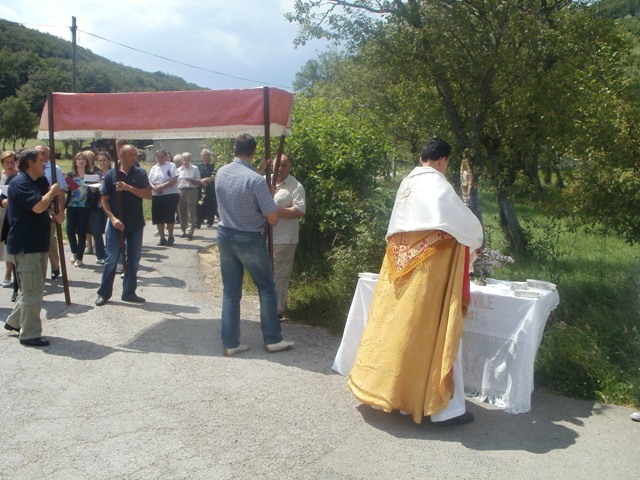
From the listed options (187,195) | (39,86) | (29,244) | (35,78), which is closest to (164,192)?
(187,195)

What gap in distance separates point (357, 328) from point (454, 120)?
14.7 ft

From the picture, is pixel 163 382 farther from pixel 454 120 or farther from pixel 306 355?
pixel 454 120

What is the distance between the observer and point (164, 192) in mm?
12586

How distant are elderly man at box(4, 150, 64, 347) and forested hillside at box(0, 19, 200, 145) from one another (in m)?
50.0

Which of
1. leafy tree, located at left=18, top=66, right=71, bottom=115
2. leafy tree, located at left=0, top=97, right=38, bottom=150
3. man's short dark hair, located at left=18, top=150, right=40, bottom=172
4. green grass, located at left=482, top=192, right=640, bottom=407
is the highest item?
leafy tree, located at left=18, top=66, right=71, bottom=115

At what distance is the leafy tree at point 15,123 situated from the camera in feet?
171

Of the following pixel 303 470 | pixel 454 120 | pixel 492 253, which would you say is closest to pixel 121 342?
pixel 303 470

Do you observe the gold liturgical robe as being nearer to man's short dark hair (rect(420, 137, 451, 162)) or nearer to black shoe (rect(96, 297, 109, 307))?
man's short dark hair (rect(420, 137, 451, 162))

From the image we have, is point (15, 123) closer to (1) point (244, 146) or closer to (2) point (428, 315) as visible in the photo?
(1) point (244, 146)

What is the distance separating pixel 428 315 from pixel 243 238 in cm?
206

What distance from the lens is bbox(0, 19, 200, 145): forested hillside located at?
53.4 metres

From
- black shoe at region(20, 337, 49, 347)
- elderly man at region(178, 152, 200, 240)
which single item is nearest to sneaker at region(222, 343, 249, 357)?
black shoe at region(20, 337, 49, 347)

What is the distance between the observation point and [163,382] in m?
5.60

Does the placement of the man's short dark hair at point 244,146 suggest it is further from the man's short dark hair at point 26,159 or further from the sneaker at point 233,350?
the man's short dark hair at point 26,159
